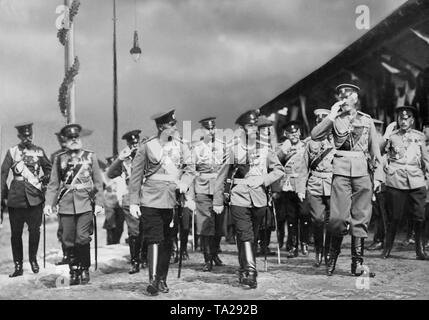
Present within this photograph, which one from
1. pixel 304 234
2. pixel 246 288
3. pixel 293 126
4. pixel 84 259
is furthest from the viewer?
pixel 293 126

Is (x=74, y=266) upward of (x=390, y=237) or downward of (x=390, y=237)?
downward

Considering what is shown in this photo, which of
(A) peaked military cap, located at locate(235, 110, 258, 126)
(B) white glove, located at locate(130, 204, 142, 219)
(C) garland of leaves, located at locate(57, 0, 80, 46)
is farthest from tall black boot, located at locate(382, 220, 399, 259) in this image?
(C) garland of leaves, located at locate(57, 0, 80, 46)

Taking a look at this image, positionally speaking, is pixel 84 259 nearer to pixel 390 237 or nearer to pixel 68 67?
pixel 68 67

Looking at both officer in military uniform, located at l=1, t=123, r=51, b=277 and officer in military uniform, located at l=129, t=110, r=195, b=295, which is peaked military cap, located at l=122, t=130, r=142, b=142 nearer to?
officer in military uniform, located at l=1, t=123, r=51, b=277

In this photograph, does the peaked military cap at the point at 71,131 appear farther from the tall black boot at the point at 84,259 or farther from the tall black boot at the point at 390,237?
the tall black boot at the point at 390,237

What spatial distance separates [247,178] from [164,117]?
1228 mm

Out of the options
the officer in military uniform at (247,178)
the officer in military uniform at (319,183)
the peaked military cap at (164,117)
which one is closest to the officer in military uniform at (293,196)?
the officer in military uniform at (319,183)

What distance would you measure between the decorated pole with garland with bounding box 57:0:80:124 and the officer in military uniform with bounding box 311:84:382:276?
3712 millimetres

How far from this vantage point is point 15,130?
8.27 metres

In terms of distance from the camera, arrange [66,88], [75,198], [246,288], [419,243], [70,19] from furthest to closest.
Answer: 1. [66,88]
2. [70,19]
3. [419,243]
4. [75,198]
5. [246,288]

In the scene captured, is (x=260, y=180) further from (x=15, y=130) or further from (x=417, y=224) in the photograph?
(x=15, y=130)

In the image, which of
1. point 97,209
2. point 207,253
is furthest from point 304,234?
point 97,209

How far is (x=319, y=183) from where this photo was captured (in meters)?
8.72

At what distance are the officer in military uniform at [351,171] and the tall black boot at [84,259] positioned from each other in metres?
2.99
